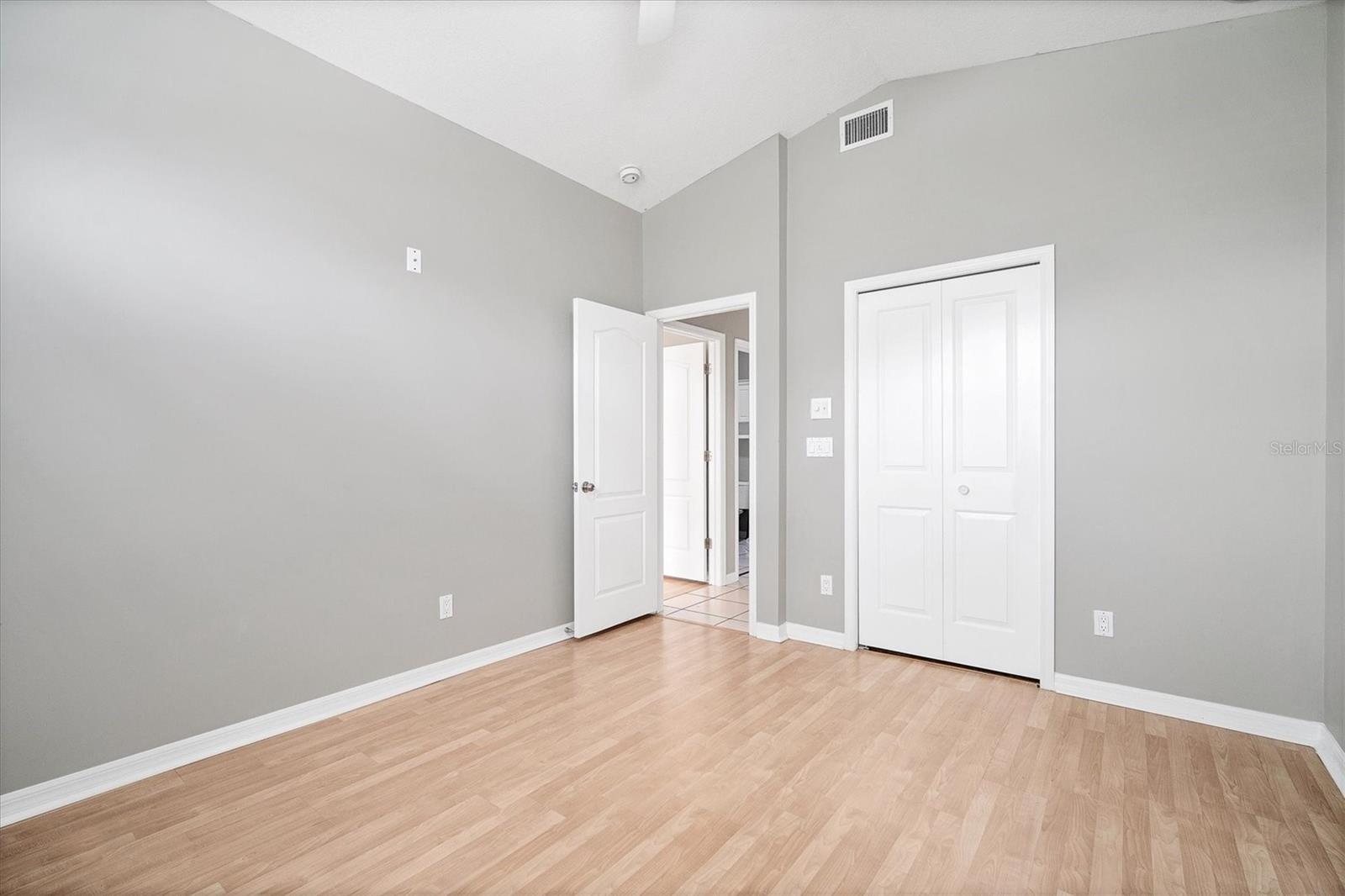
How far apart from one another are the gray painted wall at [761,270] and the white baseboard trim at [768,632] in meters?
0.04

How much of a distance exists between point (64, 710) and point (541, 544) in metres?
2.12

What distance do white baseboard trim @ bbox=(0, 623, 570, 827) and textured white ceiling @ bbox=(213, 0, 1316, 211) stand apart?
9.45 feet

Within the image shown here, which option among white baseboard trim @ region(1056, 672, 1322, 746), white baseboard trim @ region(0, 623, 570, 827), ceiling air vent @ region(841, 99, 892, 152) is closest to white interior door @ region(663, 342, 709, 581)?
ceiling air vent @ region(841, 99, 892, 152)

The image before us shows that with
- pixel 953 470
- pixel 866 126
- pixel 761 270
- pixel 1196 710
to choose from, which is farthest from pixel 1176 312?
pixel 761 270

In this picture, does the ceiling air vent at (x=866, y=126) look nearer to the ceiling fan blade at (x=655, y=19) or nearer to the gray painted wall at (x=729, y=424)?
the ceiling fan blade at (x=655, y=19)

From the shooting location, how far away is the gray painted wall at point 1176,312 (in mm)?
2520

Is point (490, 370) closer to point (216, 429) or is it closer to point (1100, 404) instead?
point (216, 429)

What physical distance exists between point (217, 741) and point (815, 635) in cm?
301

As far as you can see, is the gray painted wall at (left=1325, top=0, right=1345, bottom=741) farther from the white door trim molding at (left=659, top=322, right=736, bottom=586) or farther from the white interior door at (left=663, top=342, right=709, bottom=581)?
the white interior door at (left=663, top=342, right=709, bottom=581)

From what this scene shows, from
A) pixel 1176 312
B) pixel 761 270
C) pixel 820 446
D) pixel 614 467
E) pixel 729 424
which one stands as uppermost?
pixel 761 270

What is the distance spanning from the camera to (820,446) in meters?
3.80

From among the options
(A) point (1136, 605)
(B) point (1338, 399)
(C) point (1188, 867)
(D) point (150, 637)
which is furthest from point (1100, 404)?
(D) point (150, 637)

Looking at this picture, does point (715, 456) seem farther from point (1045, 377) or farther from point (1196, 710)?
point (1196, 710)

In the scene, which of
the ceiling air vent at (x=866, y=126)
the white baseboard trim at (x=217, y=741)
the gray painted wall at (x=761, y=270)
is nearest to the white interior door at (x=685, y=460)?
the gray painted wall at (x=761, y=270)
